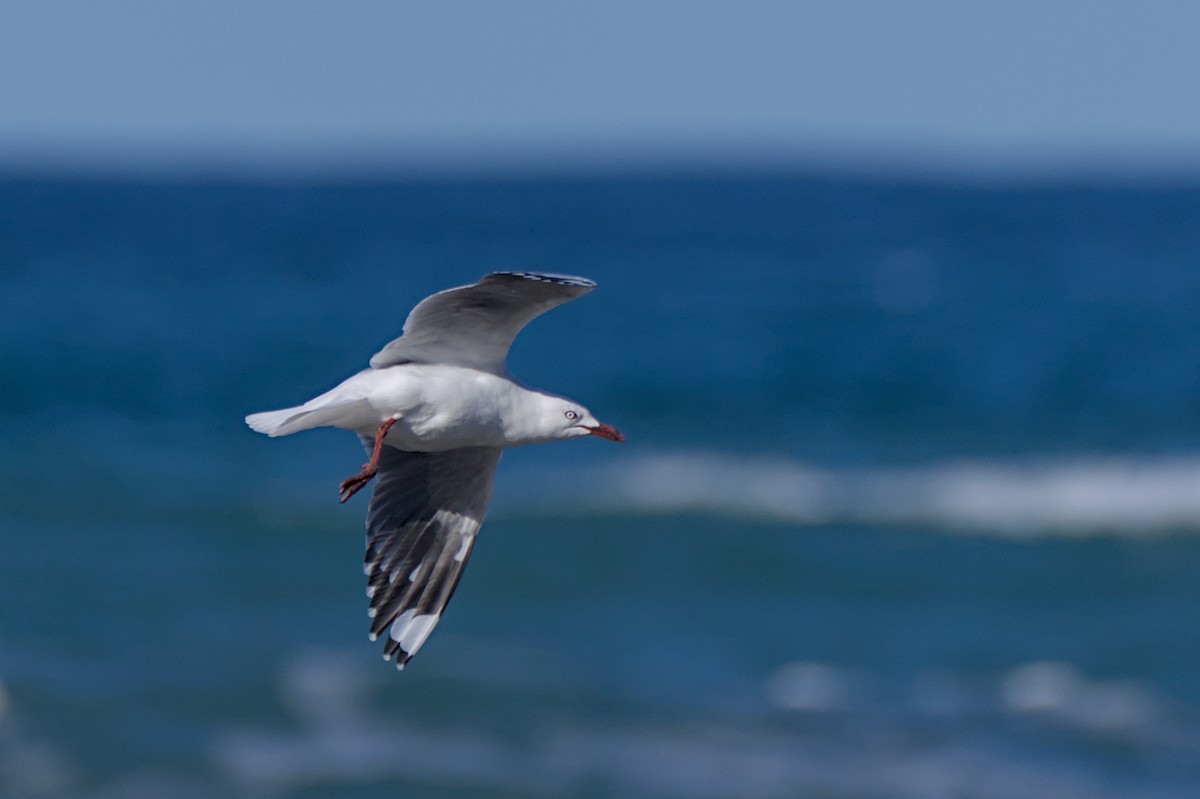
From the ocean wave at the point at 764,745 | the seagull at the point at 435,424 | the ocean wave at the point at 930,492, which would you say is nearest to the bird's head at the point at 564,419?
the seagull at the point at 435,424

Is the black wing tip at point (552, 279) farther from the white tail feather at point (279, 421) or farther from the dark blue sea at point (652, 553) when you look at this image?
the dark blue sea at point (652, 553)

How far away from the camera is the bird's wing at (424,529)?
8.11m

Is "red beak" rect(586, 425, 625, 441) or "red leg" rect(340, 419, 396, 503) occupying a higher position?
"red beak" rect(586, 425, 625, 441)

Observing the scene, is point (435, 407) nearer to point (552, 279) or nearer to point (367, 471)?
point (367, 471)

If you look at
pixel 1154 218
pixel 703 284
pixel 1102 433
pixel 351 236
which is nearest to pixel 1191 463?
pixel 1102 433

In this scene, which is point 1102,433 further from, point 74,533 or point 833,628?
point 74,533

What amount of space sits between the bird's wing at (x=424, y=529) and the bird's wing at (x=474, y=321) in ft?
1.95

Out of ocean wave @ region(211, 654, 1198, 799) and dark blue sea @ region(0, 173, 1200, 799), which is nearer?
ocean wave @ region(211, 654, 1198, 799)

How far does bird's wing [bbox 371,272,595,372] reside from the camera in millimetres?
7258

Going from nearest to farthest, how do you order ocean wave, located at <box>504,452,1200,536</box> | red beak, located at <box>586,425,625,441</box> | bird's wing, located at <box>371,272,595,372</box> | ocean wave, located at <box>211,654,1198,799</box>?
1. bird's wing, located at <box>371,272,595,372</box>
2. red beak, located at <box>586,425,625,441</box>
3. ocean wave, located at <box>211,654,1198,799</box>
4. ocean wave, located at <box>504,452,1200,536</box>

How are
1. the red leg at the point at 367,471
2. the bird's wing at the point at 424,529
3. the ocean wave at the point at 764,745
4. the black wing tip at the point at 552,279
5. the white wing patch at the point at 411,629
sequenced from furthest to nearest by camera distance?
the ocean wave at the point at 764,745 → the bird's wing at the point at 424,529 → the white wing patch at the point at 411,629 → the red leg at the point at 367,471 → the black wing tip at the point at 552,279

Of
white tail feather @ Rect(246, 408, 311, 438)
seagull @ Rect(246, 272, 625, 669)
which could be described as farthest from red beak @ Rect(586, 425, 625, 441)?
white tail feather @ Rect(246, 408, 311, 438)

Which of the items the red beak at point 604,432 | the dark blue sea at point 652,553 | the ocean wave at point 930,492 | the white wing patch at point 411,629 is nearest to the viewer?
the red beak at point 604,432

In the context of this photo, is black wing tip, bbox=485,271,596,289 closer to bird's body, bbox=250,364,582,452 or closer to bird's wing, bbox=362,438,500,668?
bird's body, bbox=250,364,582,452
